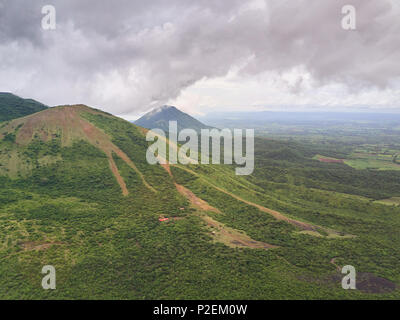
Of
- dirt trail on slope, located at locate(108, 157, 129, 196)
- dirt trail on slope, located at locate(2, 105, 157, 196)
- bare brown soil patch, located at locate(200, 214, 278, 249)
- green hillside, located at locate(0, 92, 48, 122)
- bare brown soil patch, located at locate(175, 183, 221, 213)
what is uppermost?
green hillside, located at locate(0, 92, 48, 122)

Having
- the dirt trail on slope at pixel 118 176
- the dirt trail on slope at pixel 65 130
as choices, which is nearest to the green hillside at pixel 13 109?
the dirt trail on slope at pixel 65 130

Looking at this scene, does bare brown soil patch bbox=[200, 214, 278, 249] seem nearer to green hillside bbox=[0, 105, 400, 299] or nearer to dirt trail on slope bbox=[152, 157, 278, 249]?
dirt trail on slope bbox=[152, 157, 278, 249]

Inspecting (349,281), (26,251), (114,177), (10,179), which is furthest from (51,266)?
(349,281)

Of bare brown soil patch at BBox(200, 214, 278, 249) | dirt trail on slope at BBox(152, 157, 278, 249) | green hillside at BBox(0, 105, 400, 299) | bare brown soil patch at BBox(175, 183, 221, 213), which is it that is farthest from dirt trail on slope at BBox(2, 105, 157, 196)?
bare brown soil patch at BBox(200, 214, 278, 249)

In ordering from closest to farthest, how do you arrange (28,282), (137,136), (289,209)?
(28,282), (289,209), (137,136)

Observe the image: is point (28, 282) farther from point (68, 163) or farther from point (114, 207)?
point (68, 163)

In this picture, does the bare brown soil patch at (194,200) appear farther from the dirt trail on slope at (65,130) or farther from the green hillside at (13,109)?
the green hillside at (13,109)

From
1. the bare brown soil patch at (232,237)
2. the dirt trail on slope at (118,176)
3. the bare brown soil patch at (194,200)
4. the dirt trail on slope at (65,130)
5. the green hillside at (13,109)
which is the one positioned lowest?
the bare brown soil patch at (232,237)

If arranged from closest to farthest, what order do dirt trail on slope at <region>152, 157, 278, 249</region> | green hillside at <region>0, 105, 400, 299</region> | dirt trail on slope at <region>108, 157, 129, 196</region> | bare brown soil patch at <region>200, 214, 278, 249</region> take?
green hillside at <region>0, 105, 400, 299</region>, bare brown soil patch at <region>200, 214, 278, 249</region>, dirt trail on slope at <region>152, 157, 278, 249</region>, dirt trail on slope at <region>108, 157, 129, 196</region>

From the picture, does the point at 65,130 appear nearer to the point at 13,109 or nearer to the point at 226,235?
the point at 13,109
